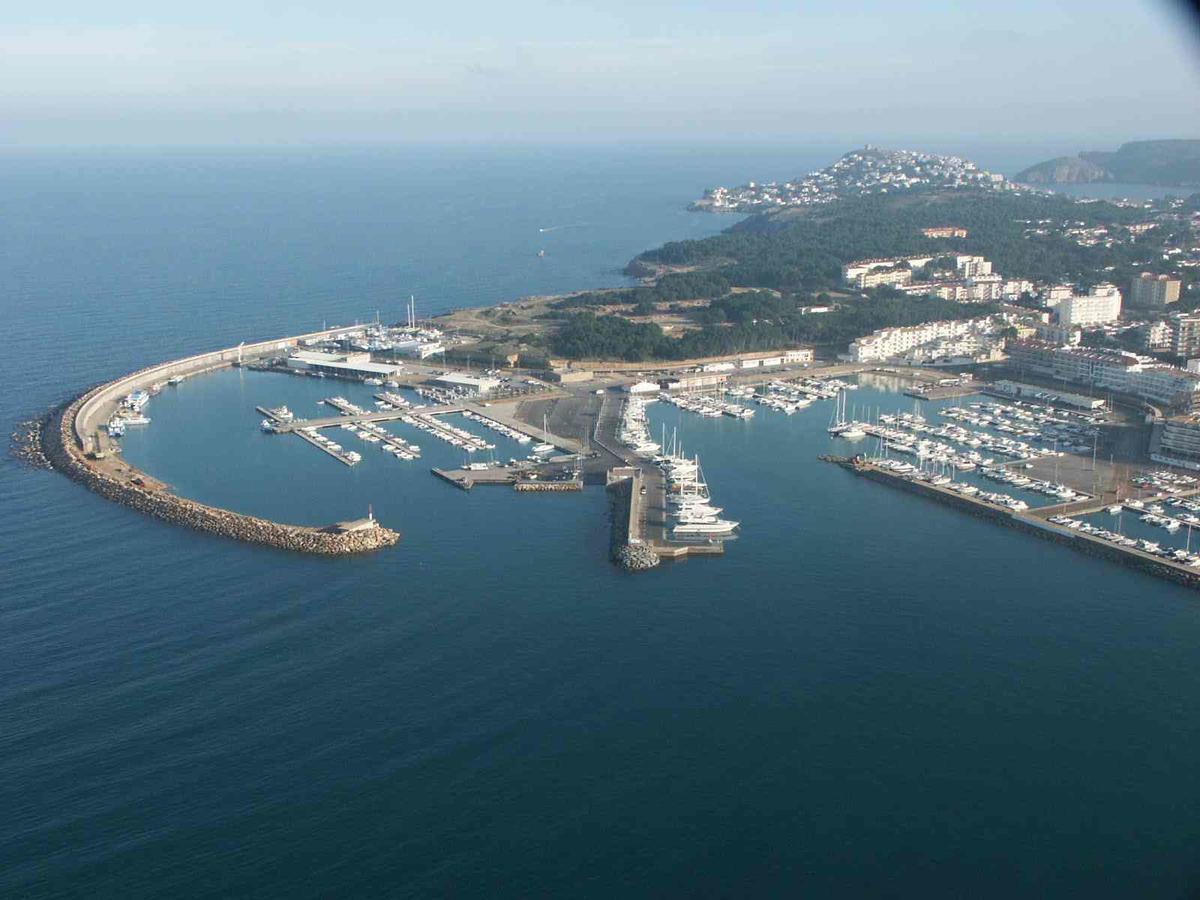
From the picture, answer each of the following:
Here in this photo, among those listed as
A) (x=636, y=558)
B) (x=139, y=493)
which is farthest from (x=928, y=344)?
(x=139, y=493)

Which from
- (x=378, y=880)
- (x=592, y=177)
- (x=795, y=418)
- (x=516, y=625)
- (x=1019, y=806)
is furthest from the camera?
(x=592, y=177)

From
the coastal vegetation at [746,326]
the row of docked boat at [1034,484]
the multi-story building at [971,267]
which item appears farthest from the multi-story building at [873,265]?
the row of docked boat at [1034,484]

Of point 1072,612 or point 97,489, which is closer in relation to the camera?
point 1072,612

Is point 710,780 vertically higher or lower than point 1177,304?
lower

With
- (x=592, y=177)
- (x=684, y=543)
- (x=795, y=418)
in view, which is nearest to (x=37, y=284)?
(x=795, y=418)

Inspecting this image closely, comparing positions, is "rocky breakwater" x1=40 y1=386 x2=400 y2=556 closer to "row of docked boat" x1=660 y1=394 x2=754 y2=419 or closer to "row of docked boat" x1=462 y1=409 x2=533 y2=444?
"row of docked boat" x1=462 y1=409 x2=533 y2=444

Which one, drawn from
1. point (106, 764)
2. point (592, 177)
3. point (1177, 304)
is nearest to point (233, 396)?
point (106, 764)

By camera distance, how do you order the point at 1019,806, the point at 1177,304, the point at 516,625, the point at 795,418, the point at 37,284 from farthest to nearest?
the point at 37,284, the point at 1177,304, the point at 795,418, the point at 516,625, the point at 1019,806

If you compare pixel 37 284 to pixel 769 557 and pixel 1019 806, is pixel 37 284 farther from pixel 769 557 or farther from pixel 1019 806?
pixel 1019 806
